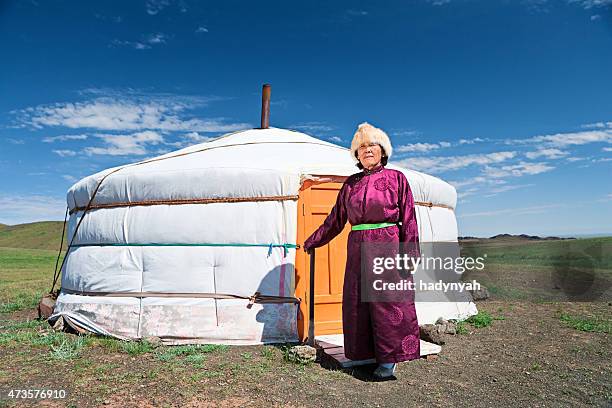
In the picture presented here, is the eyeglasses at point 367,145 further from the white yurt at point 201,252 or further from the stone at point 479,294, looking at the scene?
the stone at point 479,294

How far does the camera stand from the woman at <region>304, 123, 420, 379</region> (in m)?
3.35

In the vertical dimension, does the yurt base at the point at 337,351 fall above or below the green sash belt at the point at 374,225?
below

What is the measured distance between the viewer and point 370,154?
3.52m

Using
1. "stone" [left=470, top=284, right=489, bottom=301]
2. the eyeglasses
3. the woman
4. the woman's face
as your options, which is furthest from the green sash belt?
"stone" [left=470, top=284, right=489, bottom=301]

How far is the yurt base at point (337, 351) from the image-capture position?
357 centimetres

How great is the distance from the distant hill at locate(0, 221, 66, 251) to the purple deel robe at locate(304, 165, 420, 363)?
94.8ft

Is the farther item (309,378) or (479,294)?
(479,294)

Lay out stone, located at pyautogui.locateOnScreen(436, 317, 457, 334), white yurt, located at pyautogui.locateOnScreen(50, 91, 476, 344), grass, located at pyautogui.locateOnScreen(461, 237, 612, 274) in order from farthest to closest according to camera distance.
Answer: grass, located at pyautogui.locateOnScreen(461, 237, 612, 274) < stone, located at pyautogui.locateOnScreen(436, 317, 457, 334) < white yurt, located at pyautogui.locateOnScreen(50, 91, 476, 344)

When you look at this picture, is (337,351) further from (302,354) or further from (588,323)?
(588,323)

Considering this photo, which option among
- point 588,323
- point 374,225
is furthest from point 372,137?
point 588,323

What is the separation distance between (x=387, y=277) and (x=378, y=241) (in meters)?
0.27

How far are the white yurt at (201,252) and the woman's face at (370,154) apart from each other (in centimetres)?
94

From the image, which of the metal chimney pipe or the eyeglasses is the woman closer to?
the eyeglasses

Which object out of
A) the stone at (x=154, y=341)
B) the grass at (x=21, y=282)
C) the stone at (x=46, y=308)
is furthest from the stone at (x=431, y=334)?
the grass at (x=21, y=282)
